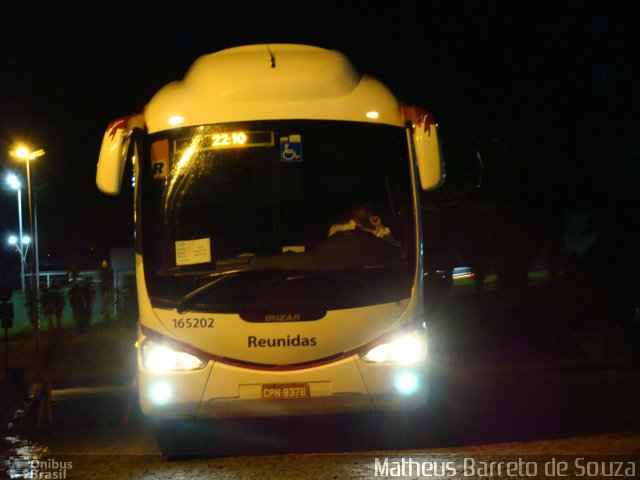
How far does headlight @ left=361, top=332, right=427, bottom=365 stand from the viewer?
261 inches

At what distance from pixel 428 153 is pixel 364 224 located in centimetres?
79

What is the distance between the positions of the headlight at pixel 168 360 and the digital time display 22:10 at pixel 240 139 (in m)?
1.70

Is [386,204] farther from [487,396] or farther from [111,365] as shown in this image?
[111,365]

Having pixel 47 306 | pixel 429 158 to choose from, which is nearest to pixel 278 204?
pixel 429 158

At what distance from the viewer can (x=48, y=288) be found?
2012cm

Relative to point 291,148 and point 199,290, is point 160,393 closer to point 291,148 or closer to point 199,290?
point 199,290

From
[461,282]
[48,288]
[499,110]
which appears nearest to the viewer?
[499,110]

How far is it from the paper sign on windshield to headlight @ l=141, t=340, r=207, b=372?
701 millimetres

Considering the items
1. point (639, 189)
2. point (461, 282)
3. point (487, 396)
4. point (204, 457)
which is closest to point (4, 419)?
point (204, 457)

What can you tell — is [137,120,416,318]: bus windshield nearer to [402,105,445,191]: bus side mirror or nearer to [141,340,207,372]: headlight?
[402,105,445,191]: bus side mirror

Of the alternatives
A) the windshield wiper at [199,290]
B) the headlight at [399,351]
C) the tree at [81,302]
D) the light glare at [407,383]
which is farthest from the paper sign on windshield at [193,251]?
the tree at [81,302]

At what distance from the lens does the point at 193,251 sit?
269 inches

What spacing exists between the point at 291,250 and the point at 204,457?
1917mm

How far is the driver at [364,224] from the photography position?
277 inches
